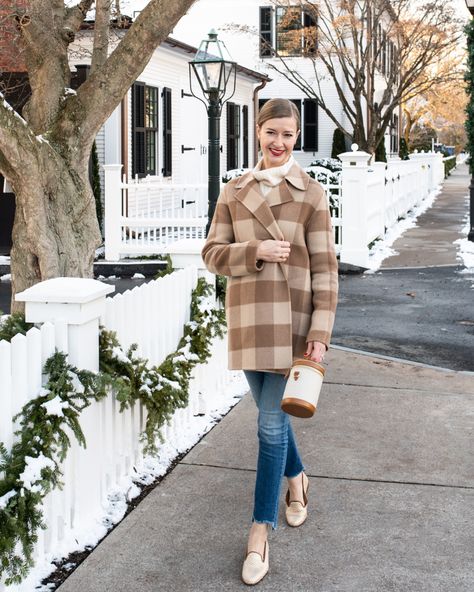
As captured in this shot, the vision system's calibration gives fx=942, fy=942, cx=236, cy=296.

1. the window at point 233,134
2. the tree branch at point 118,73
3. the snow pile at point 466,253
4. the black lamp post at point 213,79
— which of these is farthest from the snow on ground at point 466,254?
the window at point 233,134

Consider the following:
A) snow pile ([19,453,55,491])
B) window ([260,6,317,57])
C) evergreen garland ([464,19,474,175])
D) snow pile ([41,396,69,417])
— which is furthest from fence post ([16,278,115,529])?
window ([260,6,317,57])

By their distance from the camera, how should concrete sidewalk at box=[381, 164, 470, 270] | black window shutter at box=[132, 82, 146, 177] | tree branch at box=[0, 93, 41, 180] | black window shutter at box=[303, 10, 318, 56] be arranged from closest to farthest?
1. tree branch at box=[0, 93, 41, 180]
2. concrete sidewalk at box=[381, 164, 470, 270]
3. black window shutter at box=[132, 82, 146, 177]
4. black window shutter at box=[303, 10, 318, 56]

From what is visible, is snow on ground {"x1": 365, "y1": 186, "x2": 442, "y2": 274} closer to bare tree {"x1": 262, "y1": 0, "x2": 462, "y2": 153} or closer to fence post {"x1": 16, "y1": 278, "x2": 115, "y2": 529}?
bare tree {"x1": 262, "y1": 0, "x2": 462, "y2": 153}

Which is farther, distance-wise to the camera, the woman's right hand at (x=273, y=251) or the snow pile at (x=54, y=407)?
the snow pile at (x=54, y=407)

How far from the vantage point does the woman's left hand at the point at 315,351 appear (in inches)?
148

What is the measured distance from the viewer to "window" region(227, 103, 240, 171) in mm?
24625

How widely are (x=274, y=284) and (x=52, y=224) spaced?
3.55m

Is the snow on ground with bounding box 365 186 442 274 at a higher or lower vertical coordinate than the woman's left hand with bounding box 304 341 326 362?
lower

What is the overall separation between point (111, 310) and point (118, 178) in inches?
415

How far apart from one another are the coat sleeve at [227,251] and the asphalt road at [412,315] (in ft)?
14.0

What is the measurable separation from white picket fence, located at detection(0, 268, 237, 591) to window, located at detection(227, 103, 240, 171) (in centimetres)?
1878

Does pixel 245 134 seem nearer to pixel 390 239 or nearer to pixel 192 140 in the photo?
pixel 192 140

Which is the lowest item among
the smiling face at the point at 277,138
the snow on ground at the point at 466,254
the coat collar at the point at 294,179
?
the snow on ground at the point at 466,254

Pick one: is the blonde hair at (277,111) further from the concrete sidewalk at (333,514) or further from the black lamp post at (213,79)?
the black lamp post at (213,79)
